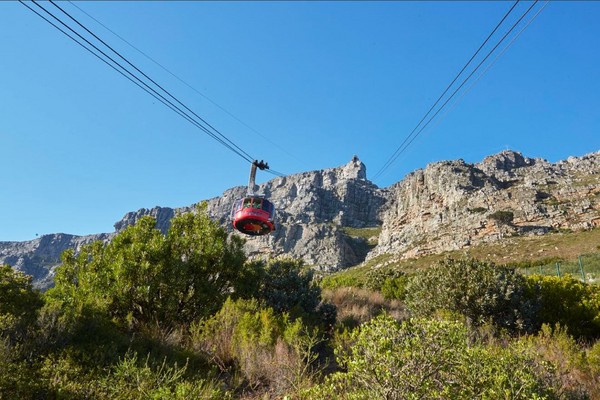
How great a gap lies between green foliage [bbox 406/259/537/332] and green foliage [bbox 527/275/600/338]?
666mm

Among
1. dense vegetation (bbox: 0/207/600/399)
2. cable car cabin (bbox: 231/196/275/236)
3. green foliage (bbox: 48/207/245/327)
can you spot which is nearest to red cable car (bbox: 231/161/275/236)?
cable car cabin (bbox: 231/196/275/236)

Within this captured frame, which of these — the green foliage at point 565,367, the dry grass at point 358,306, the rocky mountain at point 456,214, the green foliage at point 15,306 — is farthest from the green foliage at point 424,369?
the rocky mountain at point 456,214

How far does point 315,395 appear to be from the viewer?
4.29m

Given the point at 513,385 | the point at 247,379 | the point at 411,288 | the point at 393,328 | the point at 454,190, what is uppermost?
the point at 454,190

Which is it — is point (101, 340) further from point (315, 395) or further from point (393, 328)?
point (393, 328)

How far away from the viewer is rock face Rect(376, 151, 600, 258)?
71.3 metres

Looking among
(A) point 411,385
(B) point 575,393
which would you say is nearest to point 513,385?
(A) point 411,385

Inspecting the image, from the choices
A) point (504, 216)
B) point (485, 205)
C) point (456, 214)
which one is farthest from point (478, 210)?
point (504, 216)

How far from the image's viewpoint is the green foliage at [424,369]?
12.6 feet

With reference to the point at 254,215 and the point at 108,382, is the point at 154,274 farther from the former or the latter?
the point at 254,215

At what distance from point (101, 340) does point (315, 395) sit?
16.5 feet

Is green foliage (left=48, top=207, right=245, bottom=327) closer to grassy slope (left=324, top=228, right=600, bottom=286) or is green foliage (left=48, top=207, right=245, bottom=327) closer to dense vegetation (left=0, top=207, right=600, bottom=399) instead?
dense vegetation (left=0, top=207, right=600, bottom=399)

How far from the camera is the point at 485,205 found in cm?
8769

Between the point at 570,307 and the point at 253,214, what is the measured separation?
11226mm
